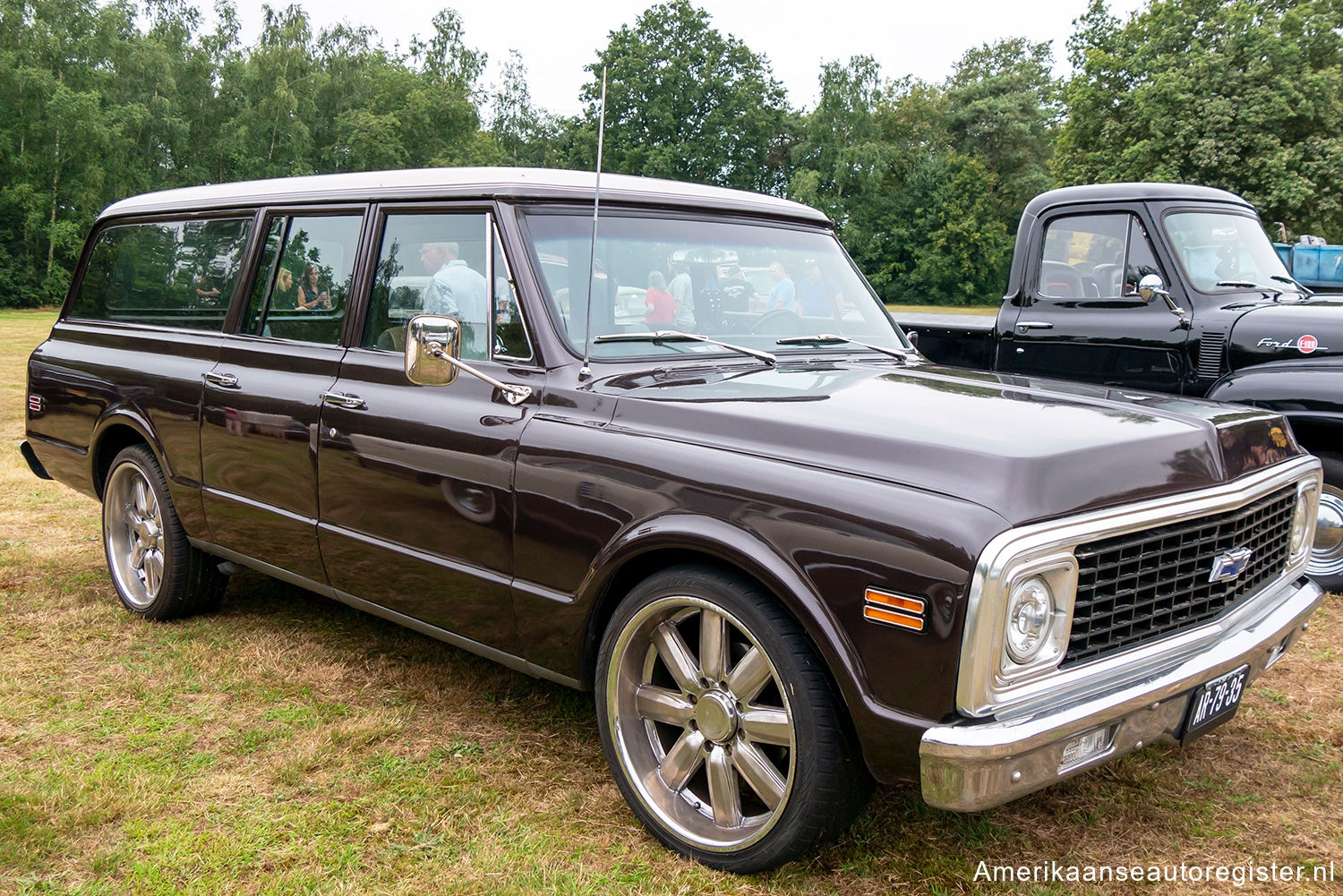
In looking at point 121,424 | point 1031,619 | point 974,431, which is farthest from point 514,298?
point 121,424

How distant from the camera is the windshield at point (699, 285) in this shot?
11.4 feet

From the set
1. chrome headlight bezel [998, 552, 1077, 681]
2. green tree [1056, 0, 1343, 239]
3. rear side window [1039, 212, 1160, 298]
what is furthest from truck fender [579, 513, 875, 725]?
green tree [1056, 0, 1343, 239]

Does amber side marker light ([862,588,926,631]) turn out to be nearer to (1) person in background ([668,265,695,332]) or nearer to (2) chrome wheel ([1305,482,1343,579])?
(1) person in background ([668,265,695,332])

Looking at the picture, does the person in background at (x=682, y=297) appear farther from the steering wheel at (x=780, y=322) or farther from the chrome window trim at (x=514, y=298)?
the chrome window trim at (x=514, y=298)

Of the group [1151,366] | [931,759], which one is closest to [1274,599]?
[931,759]

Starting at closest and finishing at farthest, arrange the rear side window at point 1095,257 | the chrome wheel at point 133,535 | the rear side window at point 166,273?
the rear side window at point 166,273 < the chrome wheel at point 133,535 < the rear side window at point 1095,257

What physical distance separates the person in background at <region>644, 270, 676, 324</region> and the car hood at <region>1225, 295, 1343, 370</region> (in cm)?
387

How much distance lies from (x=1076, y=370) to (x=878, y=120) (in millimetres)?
61344

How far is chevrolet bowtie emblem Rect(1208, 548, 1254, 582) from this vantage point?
2836mm

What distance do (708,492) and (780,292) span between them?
1517 millimetres

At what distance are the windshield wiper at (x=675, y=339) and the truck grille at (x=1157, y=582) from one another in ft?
4.78

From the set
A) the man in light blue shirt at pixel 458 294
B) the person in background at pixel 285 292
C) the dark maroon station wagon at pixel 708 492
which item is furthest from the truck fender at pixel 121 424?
the man in light blue shirt at pixel 458 294

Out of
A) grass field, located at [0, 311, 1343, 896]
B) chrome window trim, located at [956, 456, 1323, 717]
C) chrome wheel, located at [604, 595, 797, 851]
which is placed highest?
chrome window trim, located at [956, 456, 1323, 717]

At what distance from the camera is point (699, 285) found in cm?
378
